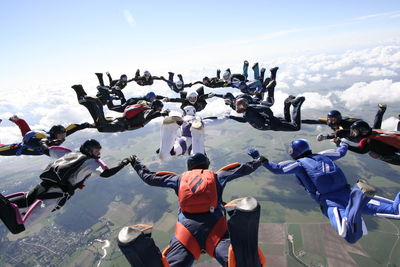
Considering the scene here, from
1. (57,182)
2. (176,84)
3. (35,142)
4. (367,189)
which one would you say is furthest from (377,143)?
(176,84)

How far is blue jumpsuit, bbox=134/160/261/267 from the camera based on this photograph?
4141 mm

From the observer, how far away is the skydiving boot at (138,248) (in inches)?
125

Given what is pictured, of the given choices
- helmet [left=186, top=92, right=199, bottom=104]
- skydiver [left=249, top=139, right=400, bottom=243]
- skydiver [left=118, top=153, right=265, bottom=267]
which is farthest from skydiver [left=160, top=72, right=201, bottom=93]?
skydiver [left=118, top=153, right=265, bottom=267]

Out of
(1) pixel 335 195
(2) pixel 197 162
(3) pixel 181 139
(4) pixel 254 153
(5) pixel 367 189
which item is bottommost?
(1) pixel 335 195

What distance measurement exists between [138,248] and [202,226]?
5.11 ft

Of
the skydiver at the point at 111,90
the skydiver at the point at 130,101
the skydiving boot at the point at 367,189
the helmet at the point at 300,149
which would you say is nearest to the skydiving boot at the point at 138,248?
the skydiving boot at the point at 367,189

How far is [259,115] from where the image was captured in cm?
930

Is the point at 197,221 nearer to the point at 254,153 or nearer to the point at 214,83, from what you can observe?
the point at 254,153

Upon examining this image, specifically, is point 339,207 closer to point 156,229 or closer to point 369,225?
point 156,229

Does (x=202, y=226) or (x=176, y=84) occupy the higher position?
(x=176, y=84)

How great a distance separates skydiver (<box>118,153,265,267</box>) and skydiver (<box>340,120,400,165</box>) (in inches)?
148

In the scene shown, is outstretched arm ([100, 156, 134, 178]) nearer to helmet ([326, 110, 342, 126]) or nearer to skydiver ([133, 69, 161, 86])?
helmet ([326, 110, 342, 126])

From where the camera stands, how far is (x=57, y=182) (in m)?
5.45

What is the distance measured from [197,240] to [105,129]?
6.15 meters
